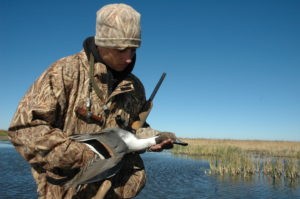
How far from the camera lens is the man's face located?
269 cm

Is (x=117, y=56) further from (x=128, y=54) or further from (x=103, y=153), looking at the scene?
(x=103, y=153)

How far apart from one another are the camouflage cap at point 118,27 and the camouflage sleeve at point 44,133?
475 mm

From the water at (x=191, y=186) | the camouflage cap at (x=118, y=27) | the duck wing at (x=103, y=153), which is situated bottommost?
the water at (x=191, y=186)

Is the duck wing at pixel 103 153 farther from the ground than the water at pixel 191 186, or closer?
farther from the ground

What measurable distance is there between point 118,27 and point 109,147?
0.86 metres

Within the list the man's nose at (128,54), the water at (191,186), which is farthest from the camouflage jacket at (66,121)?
the water at (191,186)

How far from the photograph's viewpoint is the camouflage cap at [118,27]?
2590 mm

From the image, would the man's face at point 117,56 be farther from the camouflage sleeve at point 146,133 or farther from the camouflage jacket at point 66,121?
the camouflage sleeve at point 146,133

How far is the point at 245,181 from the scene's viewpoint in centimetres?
2191

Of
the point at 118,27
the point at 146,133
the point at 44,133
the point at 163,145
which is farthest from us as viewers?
the point at 146,133

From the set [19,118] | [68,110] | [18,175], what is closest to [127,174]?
[68,110]

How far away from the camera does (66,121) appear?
2.64 metres

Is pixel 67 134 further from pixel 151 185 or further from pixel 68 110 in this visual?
pixel 151 185

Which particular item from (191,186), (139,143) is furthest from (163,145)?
(191,186)
